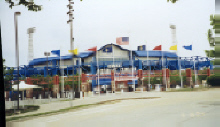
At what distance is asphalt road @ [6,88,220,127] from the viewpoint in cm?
325

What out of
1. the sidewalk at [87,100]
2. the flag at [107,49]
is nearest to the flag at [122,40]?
the flag at [107,49]

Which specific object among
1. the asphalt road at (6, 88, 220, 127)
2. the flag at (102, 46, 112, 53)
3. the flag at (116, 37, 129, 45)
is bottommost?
the asphalt road at (6, 88, 220, 127)

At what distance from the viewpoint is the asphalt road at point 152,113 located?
10.7ft

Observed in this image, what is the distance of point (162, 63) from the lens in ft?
10.9

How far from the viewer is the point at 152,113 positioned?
352 centimetres

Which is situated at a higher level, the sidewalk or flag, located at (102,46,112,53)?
flag, located at (102,46,112,53)

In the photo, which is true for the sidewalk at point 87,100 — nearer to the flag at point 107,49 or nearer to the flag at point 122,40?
the flag at point 107,49

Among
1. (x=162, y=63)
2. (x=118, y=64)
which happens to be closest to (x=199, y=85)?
(x=162, y=63)

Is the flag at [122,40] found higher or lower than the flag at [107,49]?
higher

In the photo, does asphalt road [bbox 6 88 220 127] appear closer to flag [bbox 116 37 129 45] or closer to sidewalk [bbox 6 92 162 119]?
sidewalk [bbox 6 92 162 119]

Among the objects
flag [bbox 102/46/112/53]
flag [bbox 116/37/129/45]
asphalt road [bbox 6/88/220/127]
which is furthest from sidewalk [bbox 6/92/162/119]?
flag [bbox 116/37/129/45]

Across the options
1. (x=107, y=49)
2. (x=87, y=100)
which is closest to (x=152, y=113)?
(x=87, y=100)

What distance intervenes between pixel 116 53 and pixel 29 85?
62.8 inches

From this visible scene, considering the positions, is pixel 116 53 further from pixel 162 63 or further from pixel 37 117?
pixel 37 117
